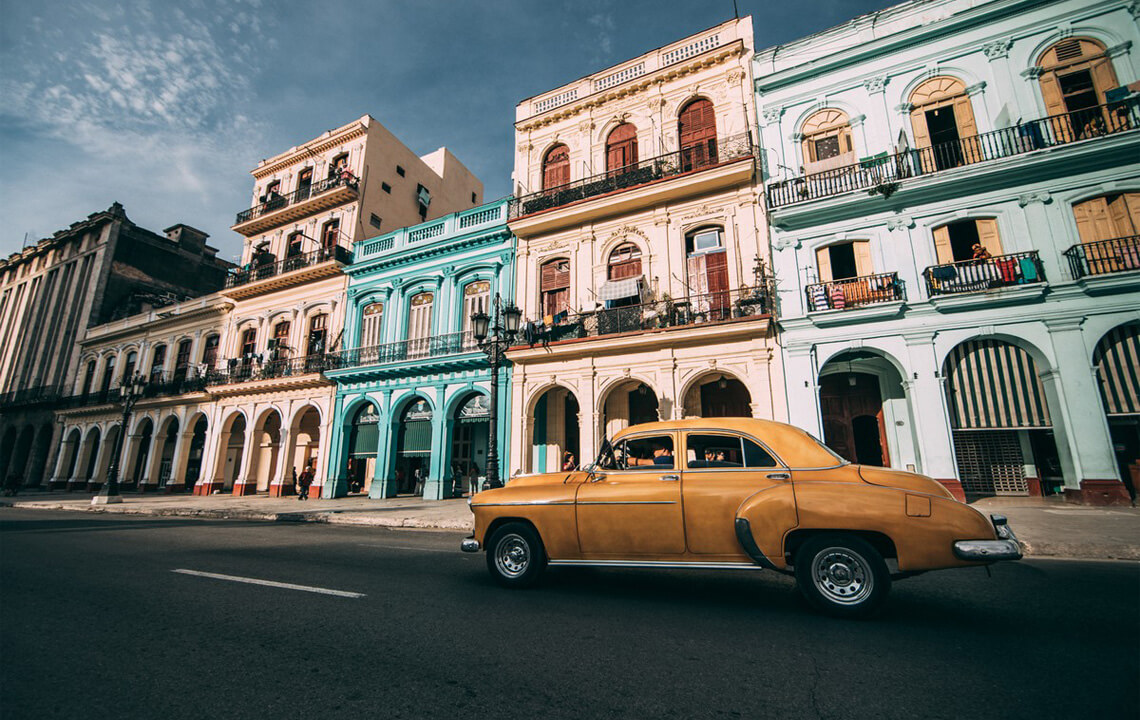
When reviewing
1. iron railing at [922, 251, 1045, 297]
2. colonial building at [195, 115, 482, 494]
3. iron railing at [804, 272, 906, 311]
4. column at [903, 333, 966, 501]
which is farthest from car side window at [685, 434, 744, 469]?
colonial building at [195, 115, 482, 494]

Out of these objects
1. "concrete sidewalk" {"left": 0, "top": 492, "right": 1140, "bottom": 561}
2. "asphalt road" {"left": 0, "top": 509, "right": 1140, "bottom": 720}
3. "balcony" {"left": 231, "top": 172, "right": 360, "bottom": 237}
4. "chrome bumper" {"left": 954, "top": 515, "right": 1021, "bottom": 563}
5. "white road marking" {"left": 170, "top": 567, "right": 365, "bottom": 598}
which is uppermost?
"balcony" {"left": 231, "top": 172, "right": 360, "bottom": 237}

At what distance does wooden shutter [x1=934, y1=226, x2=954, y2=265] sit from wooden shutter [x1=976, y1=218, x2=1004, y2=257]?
2.36 ft

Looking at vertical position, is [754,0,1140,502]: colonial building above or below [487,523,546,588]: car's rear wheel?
above

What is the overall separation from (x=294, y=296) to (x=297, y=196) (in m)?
5.79

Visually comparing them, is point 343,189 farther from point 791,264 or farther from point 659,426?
point 659,426

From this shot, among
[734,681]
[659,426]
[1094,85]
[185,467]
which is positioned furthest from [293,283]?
[1094,85]

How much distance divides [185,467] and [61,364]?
16.6 meters

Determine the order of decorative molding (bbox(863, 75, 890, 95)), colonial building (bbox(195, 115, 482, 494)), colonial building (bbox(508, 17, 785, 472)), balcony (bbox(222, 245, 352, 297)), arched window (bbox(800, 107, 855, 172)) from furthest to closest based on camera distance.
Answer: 1. balcony (bbox(222, 245, 352, 297))
2. colonial building (bbox(195, 115, 482, 494))
3. arched window (bbox(800, 107, 855, 172))
4. decorative molding (bbox(863, 75, 890, 95))
5. colonial building (bbox(508, 17, 785, 472))

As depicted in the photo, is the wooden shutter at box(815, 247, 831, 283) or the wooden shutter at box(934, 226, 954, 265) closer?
the wooden shutter at box(934, 226, 954, 265)

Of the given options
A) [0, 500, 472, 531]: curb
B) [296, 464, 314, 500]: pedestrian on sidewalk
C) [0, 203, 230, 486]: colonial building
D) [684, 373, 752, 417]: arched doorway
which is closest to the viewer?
[0, 500, 472, 531]: curb

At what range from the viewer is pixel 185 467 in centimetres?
2584

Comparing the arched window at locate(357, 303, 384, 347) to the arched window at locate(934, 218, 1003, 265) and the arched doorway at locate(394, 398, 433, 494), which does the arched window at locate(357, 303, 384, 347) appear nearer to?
the arched doorway at locate(394, 398, 433, 494)

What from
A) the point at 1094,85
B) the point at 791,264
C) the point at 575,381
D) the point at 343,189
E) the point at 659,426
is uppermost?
the point at 343,189

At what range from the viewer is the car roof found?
15.2ft
